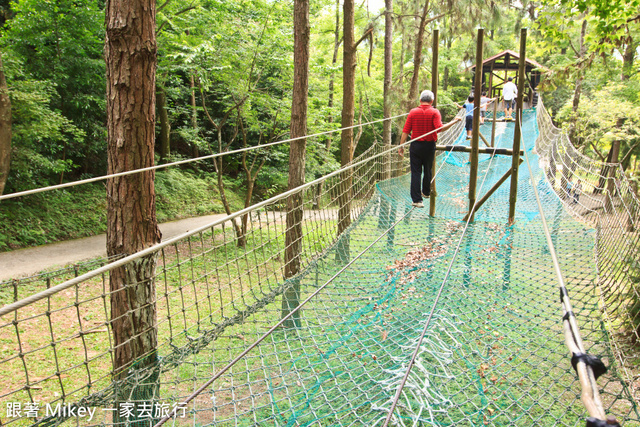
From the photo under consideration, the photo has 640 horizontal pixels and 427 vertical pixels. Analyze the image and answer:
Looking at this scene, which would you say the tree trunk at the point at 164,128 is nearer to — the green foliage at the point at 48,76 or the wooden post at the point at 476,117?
the green foliage at the point at 48,76

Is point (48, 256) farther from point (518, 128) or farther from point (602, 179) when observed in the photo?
point (602, 179)

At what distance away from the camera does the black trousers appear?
4441mm

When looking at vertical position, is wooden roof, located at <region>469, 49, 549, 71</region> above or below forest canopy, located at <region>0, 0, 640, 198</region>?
above

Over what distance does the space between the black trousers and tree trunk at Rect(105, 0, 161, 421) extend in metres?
2.78

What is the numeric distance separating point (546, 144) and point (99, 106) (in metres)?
8.53

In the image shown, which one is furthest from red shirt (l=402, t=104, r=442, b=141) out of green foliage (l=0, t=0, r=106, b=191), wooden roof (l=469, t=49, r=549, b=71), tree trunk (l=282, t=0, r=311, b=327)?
wooden roof (l=469, t=49, r=549, b=71)

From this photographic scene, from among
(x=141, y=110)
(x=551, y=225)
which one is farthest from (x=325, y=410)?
(x=551, y=225)

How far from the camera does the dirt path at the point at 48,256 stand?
239 inches

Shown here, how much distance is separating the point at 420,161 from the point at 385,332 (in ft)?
6.83

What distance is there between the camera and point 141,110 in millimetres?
2383

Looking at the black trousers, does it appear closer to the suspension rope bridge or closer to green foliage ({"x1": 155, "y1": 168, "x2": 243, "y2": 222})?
the suspension rope bridge

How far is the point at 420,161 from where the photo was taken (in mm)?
4562

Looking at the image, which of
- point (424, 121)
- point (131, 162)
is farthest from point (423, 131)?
point (131, 162)

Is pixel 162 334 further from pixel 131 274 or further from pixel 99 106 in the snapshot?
pixel 99 106
